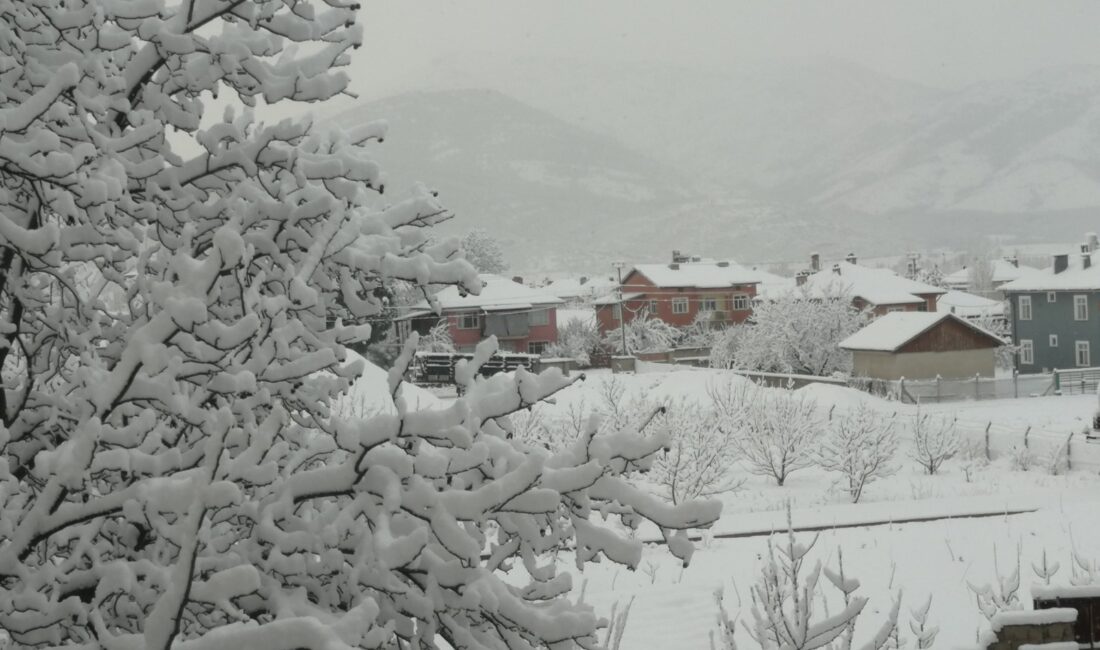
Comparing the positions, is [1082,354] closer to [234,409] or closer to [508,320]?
[508,320]

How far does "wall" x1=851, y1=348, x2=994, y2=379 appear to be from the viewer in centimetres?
4206

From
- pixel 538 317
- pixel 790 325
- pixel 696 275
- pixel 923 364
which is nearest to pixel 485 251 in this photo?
pixel 696 275

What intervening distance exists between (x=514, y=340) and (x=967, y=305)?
41.8m

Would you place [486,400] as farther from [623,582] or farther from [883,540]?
[883,540]

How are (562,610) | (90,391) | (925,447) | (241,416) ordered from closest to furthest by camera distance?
(90,391)
(562,610)
(241,416)
(925,447)

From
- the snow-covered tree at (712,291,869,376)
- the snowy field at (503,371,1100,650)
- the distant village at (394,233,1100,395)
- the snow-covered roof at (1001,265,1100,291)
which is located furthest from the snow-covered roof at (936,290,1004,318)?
the snowy field at (503,371,1100,650)

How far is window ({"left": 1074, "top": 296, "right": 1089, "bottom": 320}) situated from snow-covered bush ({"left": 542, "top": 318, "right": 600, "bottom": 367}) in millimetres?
25382

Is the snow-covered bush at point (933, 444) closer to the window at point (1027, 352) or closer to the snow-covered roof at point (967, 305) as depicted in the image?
A: the window at point (1027, 352)

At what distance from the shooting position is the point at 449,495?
8.86ft

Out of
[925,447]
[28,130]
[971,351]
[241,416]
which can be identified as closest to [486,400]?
[241,416]

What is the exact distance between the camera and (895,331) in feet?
141

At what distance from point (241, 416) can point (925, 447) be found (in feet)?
74.9

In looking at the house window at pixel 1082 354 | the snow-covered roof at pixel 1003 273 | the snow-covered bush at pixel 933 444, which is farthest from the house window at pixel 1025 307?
the snow-covered bush at pixel 933 444

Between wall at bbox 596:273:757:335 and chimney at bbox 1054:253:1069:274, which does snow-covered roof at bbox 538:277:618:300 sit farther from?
chimney at bbox 1054:253:1069:274
